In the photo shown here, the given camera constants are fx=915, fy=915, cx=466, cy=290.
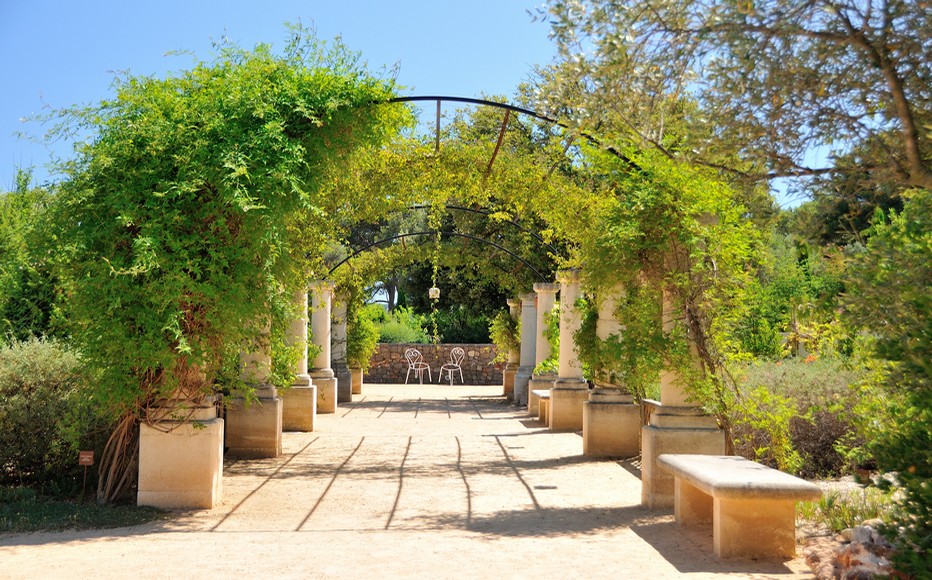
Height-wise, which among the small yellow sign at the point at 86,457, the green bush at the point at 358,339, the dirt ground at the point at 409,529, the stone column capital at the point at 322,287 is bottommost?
the dirt ground at the point at 409,529

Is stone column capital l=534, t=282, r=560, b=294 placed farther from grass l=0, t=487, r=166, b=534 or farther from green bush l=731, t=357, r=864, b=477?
grass l=0, t=487, r=166, b=534

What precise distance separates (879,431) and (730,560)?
1166 mm

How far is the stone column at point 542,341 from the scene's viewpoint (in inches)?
677

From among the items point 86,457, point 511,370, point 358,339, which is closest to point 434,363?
point 511,370

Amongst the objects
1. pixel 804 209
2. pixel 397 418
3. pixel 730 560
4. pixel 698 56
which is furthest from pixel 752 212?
pixel 397 418

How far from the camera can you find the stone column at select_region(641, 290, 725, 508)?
7.85 meters

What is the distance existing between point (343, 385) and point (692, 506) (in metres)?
14.9

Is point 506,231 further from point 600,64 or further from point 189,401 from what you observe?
point 600,64

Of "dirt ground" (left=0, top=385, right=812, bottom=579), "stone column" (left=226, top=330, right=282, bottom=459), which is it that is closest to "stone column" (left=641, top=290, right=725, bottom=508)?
"dirt ground" (left=0, top=385, right=812, bottom=579)

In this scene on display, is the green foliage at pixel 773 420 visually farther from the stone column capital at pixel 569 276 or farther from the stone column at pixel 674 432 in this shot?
the stone column capital at pixel 569 276

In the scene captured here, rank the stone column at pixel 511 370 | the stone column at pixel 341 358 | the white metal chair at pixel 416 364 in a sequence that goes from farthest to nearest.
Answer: the white metal chair at pixel 416 364, the stone column at pixel 511 370, the stone column at pixel 341 358

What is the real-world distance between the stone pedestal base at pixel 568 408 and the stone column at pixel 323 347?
4501 millimetres

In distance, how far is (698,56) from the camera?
4883 millimetres

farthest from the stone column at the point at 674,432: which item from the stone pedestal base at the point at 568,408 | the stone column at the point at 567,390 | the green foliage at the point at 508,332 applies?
the green foliage at the point at 508,332
